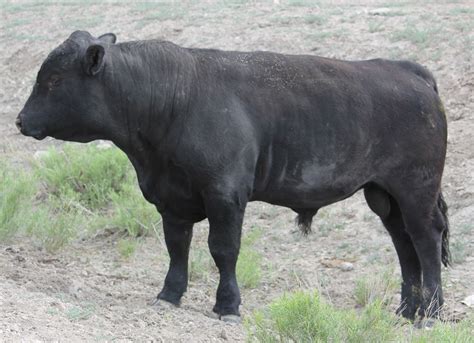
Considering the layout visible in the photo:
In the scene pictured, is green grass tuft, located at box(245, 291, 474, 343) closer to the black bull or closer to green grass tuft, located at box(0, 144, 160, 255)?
the black bull

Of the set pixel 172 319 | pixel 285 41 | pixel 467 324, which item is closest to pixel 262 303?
pixel 172 319

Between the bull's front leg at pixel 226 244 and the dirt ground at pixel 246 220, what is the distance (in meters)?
0.26

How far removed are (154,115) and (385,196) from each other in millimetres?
1969

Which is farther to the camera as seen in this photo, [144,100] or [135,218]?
[135,218]

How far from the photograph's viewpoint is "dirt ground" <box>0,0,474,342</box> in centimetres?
701

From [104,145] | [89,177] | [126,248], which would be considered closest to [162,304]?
[126,248]

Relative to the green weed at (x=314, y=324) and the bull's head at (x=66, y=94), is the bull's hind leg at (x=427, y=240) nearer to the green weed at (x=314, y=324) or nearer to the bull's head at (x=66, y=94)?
the green weed at (x=314, y=324)

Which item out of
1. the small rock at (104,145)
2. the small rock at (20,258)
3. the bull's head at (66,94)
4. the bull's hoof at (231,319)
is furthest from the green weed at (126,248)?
the bull's head at (66,94)

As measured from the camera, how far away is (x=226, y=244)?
24.8 feet

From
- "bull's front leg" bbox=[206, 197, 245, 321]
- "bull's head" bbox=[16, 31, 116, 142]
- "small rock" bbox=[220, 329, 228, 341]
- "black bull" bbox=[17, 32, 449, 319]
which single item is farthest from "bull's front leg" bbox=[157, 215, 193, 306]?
"small rock" bbox=[220, 329, 228, 341]

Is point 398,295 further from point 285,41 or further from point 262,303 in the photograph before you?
point 285,41

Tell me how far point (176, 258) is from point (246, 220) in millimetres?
3432

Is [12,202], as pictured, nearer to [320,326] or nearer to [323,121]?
[323,121]

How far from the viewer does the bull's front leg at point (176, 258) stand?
8062 mm
